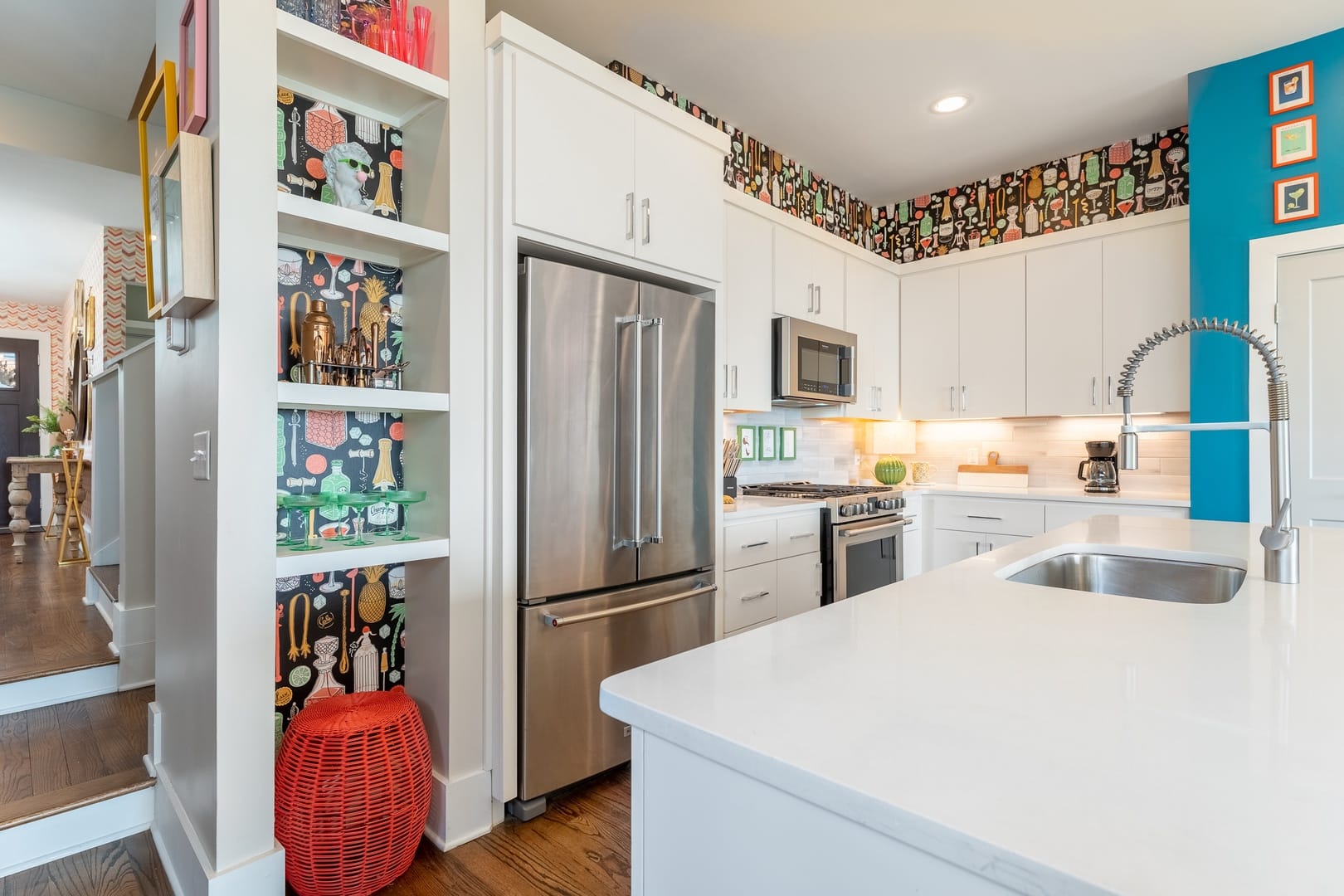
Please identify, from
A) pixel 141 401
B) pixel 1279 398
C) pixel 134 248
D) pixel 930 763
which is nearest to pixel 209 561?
pixel 930 763

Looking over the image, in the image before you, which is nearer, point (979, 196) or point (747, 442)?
point (747, 442)

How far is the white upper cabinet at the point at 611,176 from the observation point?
2205mm

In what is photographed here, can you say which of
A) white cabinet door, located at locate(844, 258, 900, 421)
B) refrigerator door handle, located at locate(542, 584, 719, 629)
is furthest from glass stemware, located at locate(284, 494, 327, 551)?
white cabinet door, located at locate(844, 258, 900, 421)

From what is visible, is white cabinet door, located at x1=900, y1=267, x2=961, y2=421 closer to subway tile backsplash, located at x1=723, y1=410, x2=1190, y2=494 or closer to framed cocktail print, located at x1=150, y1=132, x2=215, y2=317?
subway tile backsplash, located at x1=723, y1=410, x2=1190, y2=494

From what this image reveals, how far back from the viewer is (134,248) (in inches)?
188

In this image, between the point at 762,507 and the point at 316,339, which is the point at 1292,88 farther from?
the point at 316,339

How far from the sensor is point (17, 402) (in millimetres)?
7574

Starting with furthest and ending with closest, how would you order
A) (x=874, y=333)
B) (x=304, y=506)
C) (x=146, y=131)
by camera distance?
(x=874, y=333), (x=146, y=131), (x=304, y=506)

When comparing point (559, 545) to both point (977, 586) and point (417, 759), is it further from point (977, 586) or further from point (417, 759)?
point (977, 586)

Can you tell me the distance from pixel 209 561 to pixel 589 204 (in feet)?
5.01

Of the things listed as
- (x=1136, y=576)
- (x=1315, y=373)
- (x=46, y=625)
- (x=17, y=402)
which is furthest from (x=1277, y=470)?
(x=17, y=402)

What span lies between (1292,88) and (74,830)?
5203 mm

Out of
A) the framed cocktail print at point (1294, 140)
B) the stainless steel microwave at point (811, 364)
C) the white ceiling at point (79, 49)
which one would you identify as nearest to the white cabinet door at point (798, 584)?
the stainless steel microwave at point (811, 364)

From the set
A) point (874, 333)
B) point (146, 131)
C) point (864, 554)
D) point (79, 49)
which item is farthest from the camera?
point (874, 333)
